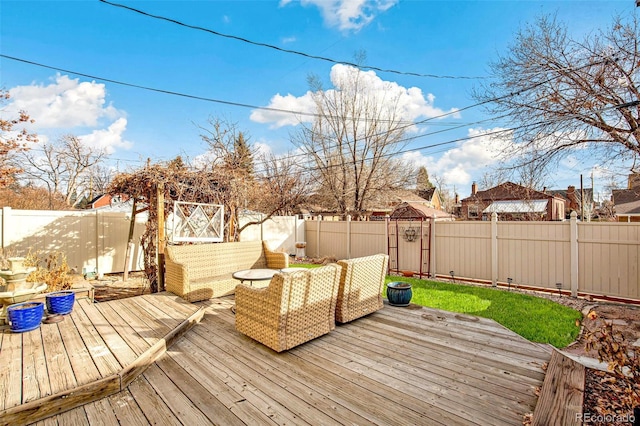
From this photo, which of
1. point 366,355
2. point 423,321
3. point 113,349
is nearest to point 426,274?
point 423,321

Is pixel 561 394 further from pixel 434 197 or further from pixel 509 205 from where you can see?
pixel 434 197

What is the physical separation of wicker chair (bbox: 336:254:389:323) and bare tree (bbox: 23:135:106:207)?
69.5ft

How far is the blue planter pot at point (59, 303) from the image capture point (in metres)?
3.67

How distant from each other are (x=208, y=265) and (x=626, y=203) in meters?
28.4

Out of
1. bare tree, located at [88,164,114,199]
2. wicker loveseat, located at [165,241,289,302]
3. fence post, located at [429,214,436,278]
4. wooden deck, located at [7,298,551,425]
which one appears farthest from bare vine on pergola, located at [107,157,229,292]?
bare tree, located at [88,164,114,199]

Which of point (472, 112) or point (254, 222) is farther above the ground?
point (472, 112)

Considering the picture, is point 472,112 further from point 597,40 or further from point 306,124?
point 306,124

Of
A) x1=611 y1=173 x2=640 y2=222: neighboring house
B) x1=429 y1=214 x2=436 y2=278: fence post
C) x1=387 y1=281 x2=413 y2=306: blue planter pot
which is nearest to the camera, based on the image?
x1=387 y1=281 x2=413 y2=306: blue planter pot

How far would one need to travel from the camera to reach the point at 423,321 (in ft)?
13.9

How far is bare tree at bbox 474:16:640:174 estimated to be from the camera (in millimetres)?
6172

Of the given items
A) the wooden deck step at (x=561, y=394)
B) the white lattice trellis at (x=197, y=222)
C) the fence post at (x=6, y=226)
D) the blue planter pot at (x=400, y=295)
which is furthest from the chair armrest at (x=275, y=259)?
the fence post at (x=6, y=226)

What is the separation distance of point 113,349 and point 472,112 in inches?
363

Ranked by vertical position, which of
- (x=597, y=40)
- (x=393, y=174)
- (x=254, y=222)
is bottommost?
(x=254, y=222)

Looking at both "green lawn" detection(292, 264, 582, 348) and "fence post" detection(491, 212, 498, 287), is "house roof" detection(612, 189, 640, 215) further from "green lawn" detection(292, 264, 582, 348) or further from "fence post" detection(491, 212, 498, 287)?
"green lawn" detection(292, 264, 582, 348)
